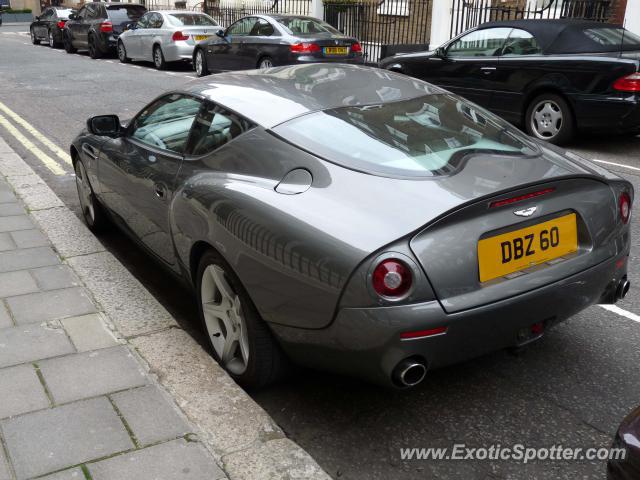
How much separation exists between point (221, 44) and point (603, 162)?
9941 mm

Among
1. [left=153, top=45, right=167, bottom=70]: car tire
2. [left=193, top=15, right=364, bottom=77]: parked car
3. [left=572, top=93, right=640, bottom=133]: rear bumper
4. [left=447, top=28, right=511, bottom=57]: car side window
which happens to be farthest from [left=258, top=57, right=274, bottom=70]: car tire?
[left=572, top=93, right=640, bottom=133]: rear bumper

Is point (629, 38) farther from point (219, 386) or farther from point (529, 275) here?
point (219, 386)

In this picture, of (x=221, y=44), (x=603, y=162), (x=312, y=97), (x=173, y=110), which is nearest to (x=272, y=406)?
(x=312, y=97)

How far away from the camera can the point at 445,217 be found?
108 inches

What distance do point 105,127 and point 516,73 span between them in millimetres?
6183

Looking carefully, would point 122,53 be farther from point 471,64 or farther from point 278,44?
point 471,64

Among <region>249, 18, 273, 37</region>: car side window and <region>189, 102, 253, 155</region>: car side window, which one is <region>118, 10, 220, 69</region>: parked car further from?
<region>189, 102, 253, 155</region>: car side window

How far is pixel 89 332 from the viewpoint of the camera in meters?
3.72

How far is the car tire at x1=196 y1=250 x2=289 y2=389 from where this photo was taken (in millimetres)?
3176

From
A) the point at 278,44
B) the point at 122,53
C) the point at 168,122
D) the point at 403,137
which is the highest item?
the point at 403,137

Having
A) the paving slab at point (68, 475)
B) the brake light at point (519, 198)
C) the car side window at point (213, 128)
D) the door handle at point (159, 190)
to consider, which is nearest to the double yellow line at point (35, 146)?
the door handle at point (159, 190)

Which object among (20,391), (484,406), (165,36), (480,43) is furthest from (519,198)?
(165,36)

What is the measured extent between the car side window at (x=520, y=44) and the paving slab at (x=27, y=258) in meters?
6.84

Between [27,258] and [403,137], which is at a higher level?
[403,137]
